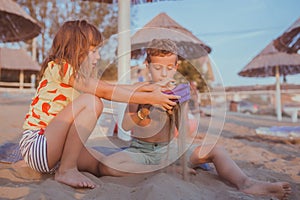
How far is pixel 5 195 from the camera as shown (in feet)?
3.16

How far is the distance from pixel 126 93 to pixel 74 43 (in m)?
0.35

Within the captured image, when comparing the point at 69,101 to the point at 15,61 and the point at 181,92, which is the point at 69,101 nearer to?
the point at 181,92

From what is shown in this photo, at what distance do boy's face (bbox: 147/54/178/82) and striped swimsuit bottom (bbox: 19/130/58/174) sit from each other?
0.64 metres

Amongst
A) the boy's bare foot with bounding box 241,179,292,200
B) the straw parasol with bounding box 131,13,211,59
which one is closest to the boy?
the boy's bare foot with bounding box 241,179,292,200

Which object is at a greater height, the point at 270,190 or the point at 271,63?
the point at 271,63

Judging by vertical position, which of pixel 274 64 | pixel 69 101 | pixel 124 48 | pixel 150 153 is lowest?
pixel 150 153

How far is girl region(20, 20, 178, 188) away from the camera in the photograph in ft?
3.85

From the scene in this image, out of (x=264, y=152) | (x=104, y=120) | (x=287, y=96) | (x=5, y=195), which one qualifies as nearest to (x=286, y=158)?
(x=264, y=152)

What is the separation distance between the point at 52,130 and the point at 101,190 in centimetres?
33

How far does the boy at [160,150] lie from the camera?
4.05ft

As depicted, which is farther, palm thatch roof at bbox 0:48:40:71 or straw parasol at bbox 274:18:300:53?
palm thatch roof at bbox 0:48:40:71

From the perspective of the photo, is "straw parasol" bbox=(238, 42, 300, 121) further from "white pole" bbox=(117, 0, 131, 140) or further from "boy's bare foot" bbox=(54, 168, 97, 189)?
"boy's bare foot" bbox=(54, 168, 97, 189)

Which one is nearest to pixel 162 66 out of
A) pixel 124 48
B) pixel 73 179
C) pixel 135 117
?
pixel 135 117

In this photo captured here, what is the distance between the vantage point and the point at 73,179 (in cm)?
115
